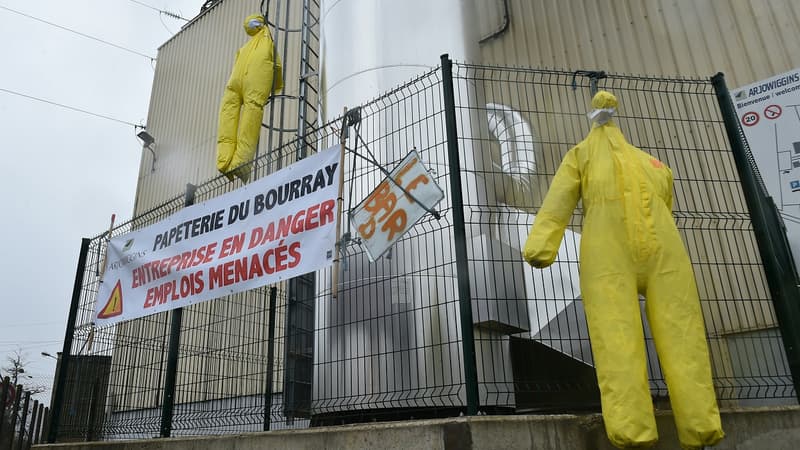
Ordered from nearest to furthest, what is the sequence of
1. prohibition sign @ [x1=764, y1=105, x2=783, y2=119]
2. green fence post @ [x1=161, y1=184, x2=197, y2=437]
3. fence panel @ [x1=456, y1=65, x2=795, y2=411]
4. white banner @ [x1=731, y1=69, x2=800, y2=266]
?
fence panel @ [x1=456, y1=65, x2=795, y2=411] → white banner @ [x1=731, y1=69, x2=800, y2=266] → green fence post @ [x1=161, y1=184, x2=197, y2=437] → prohibition sign @ [x1=764, y1=105, x2=783, y2=119]

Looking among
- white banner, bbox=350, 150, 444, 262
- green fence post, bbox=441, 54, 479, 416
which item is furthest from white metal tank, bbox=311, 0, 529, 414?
white banner, bbox=350, 150, 444, 262

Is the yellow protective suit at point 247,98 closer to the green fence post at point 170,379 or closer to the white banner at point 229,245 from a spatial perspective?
the white banner at point 229,245

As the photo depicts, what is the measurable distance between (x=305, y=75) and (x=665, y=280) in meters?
4.56

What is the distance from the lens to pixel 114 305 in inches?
211

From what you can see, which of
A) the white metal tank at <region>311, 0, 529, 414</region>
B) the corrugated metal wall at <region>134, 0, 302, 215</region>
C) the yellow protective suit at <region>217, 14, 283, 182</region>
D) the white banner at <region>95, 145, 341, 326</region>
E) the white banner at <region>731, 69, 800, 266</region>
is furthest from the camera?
the corrugated metal wall at <region>134, 0, 302, 215</region>

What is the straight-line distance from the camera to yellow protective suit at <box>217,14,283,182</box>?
19.8 feet

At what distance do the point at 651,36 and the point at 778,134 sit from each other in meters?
2.03

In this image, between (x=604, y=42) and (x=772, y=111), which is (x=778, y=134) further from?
(x=604, y=42)

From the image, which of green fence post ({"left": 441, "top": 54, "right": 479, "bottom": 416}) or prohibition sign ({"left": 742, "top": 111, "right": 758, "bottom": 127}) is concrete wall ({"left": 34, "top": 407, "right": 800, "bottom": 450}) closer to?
green fence post ({"left": 441, "top": 54, "right": 479, "bottom": 416})

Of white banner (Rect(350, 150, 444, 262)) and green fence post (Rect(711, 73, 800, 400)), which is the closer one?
white banner (Rect(350, 150, 444, 262))

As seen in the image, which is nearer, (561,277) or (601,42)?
(561,277)

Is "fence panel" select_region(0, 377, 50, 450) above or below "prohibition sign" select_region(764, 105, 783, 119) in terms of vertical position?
below

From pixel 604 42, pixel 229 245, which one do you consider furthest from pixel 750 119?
pixel 229 245

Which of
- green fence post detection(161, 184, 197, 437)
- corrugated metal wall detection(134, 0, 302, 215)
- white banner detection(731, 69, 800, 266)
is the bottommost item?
green fence post detection(161, 184, 197, 437)
